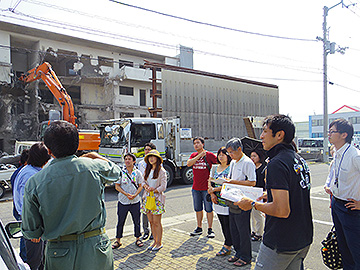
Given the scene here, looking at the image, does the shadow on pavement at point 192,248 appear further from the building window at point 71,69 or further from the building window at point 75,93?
the building window at point 75,93

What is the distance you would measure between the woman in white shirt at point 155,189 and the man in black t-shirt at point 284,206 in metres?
2.68

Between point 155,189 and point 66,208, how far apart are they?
2901 mm

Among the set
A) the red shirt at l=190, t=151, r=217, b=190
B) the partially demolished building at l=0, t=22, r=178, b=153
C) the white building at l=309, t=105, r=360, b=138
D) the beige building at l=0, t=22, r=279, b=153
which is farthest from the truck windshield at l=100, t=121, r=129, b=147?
the white building at l=309, t=105, r=360, b=138

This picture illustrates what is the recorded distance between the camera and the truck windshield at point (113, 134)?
1091cm

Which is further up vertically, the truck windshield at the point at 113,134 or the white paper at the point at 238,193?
the truck windshield at the point at 113,134

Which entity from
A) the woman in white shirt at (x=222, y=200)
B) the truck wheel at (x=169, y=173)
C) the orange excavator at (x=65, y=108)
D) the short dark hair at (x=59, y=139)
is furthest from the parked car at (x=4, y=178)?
the short dark hair at (x=59, y=139)

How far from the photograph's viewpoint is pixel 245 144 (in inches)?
268

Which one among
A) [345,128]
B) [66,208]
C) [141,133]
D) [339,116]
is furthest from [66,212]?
[339,116]

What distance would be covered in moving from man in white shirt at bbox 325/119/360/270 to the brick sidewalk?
4.53 ft

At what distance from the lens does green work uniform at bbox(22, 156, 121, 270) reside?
2109 mm

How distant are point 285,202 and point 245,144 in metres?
4.61

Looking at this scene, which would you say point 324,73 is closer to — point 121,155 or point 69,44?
point 121,155

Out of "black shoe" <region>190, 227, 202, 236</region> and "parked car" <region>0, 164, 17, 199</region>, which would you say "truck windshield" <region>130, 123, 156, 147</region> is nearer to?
"parked car" <region>0, 164, 17, 199</region>

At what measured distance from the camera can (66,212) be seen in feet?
7.10
